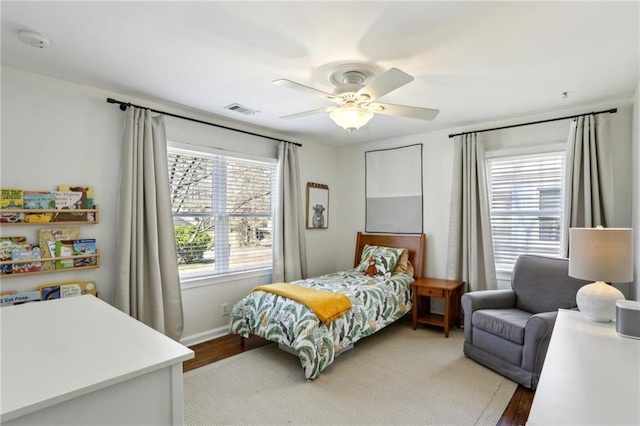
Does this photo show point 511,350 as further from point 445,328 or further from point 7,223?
point 7,223

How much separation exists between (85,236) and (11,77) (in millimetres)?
1274

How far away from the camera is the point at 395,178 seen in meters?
4.58

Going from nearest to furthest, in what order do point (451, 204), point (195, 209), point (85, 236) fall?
point (85, 236)
point (195, 209)
point (451, 204)

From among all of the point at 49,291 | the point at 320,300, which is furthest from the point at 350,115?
the point at 49,291

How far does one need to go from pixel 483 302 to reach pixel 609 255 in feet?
4.02

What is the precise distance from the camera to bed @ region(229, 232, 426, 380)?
8.86 feet

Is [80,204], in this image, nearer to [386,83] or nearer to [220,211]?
Result: [220,211]

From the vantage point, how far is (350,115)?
2.42 m

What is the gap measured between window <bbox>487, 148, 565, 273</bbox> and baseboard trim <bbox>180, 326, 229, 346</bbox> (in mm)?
3182

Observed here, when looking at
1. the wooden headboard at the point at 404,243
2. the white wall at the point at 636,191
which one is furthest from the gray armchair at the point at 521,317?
the wooden headboard at the point at 404,243

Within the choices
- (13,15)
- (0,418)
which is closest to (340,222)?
(13,15)

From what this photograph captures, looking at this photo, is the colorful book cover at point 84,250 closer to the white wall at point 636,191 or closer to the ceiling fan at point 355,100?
the ceiling fan at point 355,100

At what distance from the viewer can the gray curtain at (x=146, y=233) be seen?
2.82 metres

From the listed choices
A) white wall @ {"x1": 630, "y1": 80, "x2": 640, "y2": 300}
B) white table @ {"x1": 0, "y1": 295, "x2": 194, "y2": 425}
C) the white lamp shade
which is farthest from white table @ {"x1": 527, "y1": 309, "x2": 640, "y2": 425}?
white wall @ {"x1": 630, "y1": 80, "x2": 640, "y2": 300}
